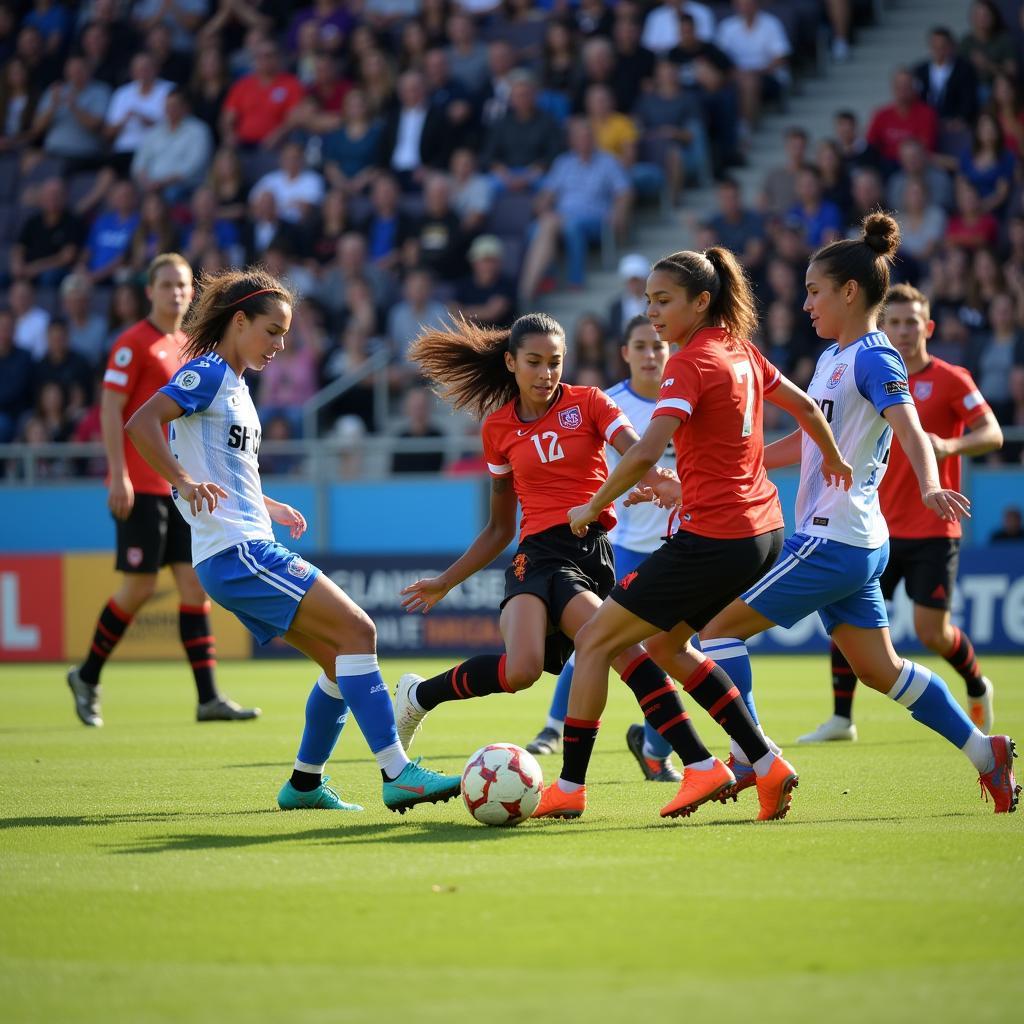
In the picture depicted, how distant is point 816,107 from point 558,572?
1629 centimetres

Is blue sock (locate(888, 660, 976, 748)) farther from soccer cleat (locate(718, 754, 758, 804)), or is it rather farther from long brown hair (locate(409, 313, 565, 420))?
long brown hair (locate(409, 313, 565, 420))

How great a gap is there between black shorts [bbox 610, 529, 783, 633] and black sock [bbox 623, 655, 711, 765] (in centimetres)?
31

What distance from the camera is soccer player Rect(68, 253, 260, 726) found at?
10484mm

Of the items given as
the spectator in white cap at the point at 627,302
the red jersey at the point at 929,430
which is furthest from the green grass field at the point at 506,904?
the spectator in white cap at the point at 627,302

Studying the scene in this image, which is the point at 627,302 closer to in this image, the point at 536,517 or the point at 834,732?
the point at 834,732

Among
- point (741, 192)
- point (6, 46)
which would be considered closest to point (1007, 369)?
point (741, 192)

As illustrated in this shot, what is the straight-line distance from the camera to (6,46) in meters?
26.3

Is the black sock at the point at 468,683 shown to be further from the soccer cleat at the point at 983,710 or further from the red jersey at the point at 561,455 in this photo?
the soccer cleat at the point at 983,710

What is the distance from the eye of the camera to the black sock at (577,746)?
6.32 metres

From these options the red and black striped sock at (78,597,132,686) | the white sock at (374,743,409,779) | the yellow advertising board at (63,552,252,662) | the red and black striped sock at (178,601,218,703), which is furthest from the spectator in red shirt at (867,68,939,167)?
the white sock at (374,743,409,779)

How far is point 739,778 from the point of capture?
273 inches

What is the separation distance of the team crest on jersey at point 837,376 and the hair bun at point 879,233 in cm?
51

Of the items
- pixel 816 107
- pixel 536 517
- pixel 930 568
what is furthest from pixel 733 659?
pixel 816 107

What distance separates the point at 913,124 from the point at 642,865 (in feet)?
49.2
